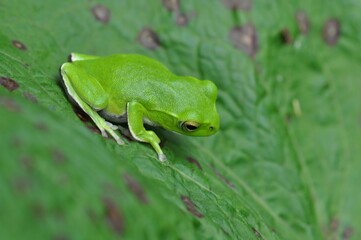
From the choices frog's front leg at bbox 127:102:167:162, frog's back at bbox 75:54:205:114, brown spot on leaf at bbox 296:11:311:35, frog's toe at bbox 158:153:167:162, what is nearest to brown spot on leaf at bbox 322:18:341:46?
brown spot on leaf at bbox 296:11:311:35

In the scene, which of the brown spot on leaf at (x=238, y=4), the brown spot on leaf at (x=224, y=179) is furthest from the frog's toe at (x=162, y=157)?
the brown spot on leaf at (x=238, y=4)

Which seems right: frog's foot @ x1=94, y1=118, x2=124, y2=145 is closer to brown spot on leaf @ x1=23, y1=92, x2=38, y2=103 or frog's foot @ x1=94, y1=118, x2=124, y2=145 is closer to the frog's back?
the frog's back

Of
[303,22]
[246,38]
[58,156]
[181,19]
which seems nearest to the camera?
[58,156]

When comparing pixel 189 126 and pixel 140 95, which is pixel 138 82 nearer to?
pixel 140 95

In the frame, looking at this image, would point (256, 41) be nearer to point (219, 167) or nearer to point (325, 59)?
point (325, 59)

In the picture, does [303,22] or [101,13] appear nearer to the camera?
[101,13]

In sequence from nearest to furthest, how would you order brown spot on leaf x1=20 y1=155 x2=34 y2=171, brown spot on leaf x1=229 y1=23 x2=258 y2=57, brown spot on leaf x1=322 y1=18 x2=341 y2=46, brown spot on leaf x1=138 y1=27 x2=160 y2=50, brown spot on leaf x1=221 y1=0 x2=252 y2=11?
brown spot on leaf x1=20 y1=155 x2=34 y2=171 → brown spot on leaf x1=138 y1=27 x2=160 y2=50 → brown spot on leaf x1=229 y1=23 x2=258 y2=57 → brown spot on leaf x1=221 y1=0 x2=252 y2=11 → brown spot on leaf x1=322 y1=18 x2=341 y2=46

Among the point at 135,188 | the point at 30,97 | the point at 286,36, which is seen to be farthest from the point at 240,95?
the point at 135,188
